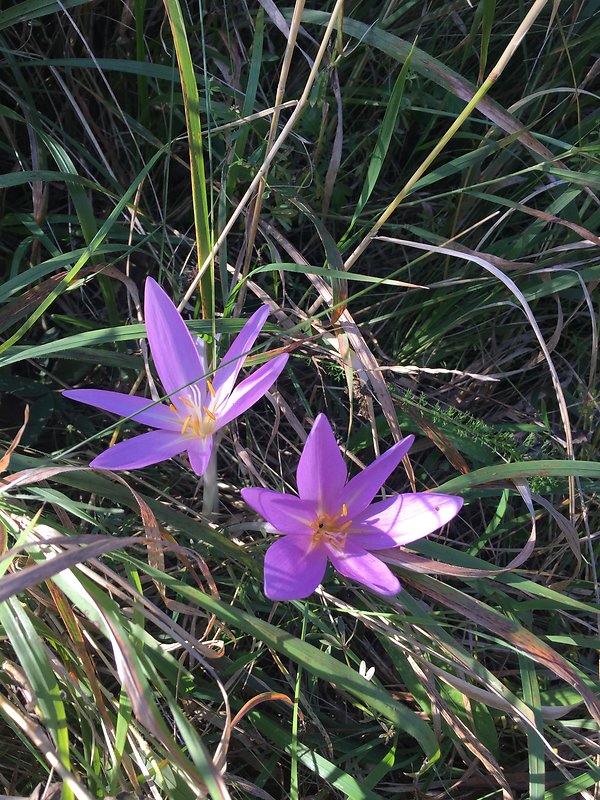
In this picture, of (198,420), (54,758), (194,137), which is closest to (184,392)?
(198,420)

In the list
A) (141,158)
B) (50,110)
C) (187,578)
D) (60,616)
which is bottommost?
(187,578)

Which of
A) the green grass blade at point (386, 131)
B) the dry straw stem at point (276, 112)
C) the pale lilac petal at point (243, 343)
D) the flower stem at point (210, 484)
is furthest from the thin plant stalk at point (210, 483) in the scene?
the green grass blade at point (386, 131)

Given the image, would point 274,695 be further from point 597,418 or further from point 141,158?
point 141,158

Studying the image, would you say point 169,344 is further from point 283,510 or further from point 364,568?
point 364,568

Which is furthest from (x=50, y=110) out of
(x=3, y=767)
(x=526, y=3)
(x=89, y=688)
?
(x=3, y=767)

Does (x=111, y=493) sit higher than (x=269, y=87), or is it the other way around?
(x=269, y=87)

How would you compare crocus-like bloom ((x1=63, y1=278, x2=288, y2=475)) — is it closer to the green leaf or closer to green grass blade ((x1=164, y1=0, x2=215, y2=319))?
green grass blade ((x1=164, y1=0, x2=215, y2=319))

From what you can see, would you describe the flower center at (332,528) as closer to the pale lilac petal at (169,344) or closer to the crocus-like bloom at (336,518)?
the crocus-like bloom at (336,518)
